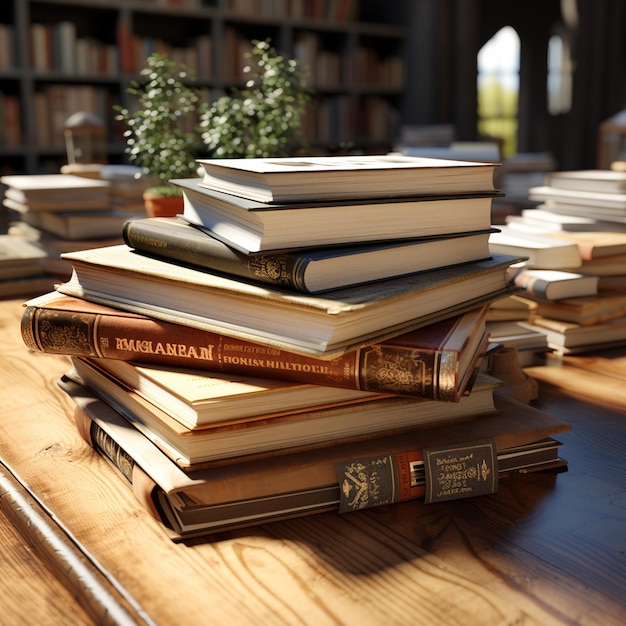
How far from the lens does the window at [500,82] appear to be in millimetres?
7945

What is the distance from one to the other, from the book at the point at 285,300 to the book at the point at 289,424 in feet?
0.22

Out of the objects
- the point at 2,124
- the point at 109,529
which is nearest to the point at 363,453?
the point at 109,529

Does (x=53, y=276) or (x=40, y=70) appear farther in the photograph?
(x=40, y=70)

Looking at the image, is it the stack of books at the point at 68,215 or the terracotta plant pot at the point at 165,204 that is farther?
the stack of books at the point at 68,215

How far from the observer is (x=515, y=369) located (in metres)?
0.85

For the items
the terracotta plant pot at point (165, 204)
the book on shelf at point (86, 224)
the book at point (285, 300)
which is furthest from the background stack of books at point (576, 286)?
the book on shelf at point (86, 224)

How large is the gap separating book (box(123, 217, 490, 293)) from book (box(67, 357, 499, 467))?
0.11 metres

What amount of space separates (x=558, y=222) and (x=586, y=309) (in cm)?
29

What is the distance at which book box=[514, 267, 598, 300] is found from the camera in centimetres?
108

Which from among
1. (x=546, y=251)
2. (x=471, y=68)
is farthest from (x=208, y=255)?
(x=471, y=68)

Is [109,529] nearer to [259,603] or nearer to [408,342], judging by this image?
[259,603]

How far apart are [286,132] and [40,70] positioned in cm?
333

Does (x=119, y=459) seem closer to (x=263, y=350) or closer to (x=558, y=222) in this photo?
(x=263, y=350)

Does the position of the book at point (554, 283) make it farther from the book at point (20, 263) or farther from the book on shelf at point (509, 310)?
the book at point (20, 263)
